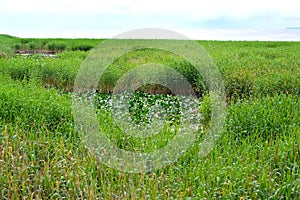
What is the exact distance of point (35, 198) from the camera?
3764 mm

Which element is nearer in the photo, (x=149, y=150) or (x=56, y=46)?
(x=149, y=150)

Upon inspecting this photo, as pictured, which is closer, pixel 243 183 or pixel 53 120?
pixel 243 183

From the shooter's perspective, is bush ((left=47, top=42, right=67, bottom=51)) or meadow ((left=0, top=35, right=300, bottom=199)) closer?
meadow ((left=0, top=35, right=300, bottom=199))

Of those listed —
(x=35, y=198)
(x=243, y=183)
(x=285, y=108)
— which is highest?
(x=285, y=108)

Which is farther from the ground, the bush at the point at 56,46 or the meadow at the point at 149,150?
the bush at the point at 56,46

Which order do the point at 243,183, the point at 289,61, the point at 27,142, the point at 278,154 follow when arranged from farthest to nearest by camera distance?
the point at 289,61 < the point at 27,142 < the point at 278,154 < the point at 243,183

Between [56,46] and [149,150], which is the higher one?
[56,46]

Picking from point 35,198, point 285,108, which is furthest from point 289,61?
point 35,198

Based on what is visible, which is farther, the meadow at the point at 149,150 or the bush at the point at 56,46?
the bush at the point at 56,46

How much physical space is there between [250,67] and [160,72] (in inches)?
79.7

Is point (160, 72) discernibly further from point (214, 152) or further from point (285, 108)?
point (214, 152)

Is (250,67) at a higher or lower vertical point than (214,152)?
higher

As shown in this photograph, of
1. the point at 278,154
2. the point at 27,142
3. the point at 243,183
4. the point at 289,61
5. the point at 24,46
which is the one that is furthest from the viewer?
the point at 24,46

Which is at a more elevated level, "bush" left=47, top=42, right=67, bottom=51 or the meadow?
"bush" left=47, top=42, right=67, bottom=51
